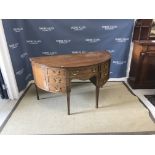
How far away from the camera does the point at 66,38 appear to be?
2.75 meters

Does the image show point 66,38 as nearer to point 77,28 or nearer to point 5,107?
point 77,28

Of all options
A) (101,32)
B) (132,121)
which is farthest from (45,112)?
(101,32)

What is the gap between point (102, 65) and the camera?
1.98 metres

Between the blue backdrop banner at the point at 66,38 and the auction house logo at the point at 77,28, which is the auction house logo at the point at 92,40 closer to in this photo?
the blue backdrop banner at the point at 66,38

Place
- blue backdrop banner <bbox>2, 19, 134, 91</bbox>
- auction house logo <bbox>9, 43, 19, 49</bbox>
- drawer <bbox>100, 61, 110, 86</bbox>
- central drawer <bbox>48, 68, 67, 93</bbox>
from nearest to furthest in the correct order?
central drawer <bbox>48, 68, 67, 93</bbox> < drawer <bbox>100, 61, 110, 86</bbox> < auction house logo <bbox>9, 43, 19, 49</bbox> < blue backdrop banner <bbox>2, 19, 134, 91</bbox>

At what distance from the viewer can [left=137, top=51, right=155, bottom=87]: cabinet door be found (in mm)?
2475

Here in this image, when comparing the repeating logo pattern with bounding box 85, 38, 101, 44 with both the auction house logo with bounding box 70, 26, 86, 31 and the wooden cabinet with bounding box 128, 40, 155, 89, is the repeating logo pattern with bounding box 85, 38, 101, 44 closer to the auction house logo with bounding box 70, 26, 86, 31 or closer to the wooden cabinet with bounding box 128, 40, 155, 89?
the auction house logo with bounding box 70, 26, 86, 31

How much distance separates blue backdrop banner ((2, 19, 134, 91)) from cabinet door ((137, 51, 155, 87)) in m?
0.42

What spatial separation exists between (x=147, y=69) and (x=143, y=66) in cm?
9

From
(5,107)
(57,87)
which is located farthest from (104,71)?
(5,107)

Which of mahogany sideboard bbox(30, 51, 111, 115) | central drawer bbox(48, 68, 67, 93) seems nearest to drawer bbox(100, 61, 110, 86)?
mahogany sideboard bbox(30, 51, 111, 115)
